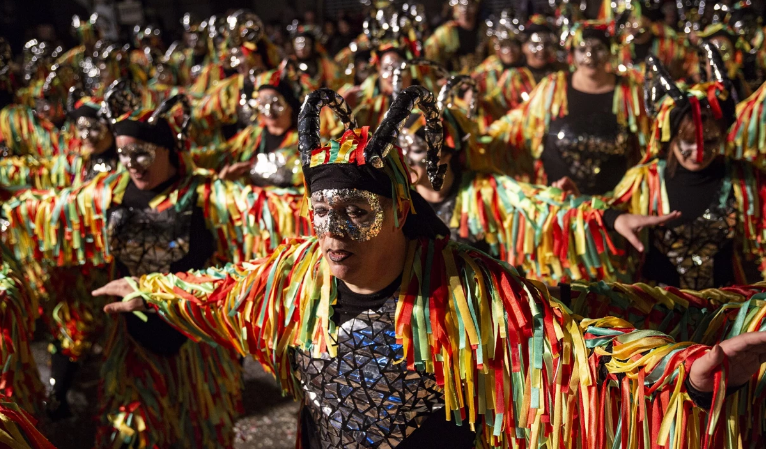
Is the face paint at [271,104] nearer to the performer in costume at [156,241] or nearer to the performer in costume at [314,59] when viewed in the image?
the performer in costume at [156,241]

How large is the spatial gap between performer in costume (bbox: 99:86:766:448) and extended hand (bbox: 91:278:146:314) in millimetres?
366

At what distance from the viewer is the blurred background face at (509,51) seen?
20.3ft

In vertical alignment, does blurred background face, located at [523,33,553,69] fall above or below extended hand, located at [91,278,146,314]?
above

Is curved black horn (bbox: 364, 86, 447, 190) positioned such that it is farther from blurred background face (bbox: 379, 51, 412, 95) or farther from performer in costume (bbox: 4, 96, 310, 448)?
blurred background face (bbox: 379, 51, 412, 95)

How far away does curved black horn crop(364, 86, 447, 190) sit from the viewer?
1789 mm

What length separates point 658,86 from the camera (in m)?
3.15

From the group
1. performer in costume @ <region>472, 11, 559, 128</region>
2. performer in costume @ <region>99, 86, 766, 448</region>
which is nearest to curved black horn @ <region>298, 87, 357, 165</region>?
performer in costume @ <region>99, 86, 766, 448</region>

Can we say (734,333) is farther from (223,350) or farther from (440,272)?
(223,350)

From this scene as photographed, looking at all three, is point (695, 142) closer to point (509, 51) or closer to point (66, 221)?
point (66, 221)

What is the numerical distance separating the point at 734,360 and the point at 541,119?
2.99 m

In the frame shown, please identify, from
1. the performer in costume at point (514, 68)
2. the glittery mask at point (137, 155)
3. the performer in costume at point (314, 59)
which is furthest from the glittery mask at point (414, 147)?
the performer in costume at point (314, 59)

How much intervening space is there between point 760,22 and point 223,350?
633 centimetres

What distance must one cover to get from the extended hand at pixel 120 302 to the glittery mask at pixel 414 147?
4.05 ft

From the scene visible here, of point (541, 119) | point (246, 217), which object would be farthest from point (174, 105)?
point (541, 119)
